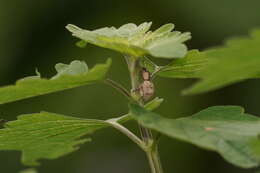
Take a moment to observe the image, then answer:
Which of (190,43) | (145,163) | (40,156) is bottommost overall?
(40,156)

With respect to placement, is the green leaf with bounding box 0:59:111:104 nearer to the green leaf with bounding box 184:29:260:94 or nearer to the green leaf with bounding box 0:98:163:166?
the green leaf with bounding box 0:98:163:166

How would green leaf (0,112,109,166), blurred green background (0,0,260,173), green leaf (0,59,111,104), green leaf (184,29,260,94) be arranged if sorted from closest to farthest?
green leaf (184,29,260,94)
green leaf (0,59,111,104)
green leaf (0,112,109,166)
blurred green background (0,0,260,173)

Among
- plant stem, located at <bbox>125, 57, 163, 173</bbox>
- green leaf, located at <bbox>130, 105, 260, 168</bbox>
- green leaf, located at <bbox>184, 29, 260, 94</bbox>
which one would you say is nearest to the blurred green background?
plant stem, located at <bbox>125, 57, 163, 173</bbox>

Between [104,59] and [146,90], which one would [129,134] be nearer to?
[146,90]

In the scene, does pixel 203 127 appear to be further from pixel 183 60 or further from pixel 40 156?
pixel 40 156

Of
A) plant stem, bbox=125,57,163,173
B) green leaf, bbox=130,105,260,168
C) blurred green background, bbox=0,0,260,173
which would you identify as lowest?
green leaf, bbox=130,105,260,168

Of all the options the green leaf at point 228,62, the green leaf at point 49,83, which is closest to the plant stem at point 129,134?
the green leaf at point 49,83

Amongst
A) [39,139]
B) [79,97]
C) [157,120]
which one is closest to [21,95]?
[39,139]

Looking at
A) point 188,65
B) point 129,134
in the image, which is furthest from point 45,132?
point 188,65
